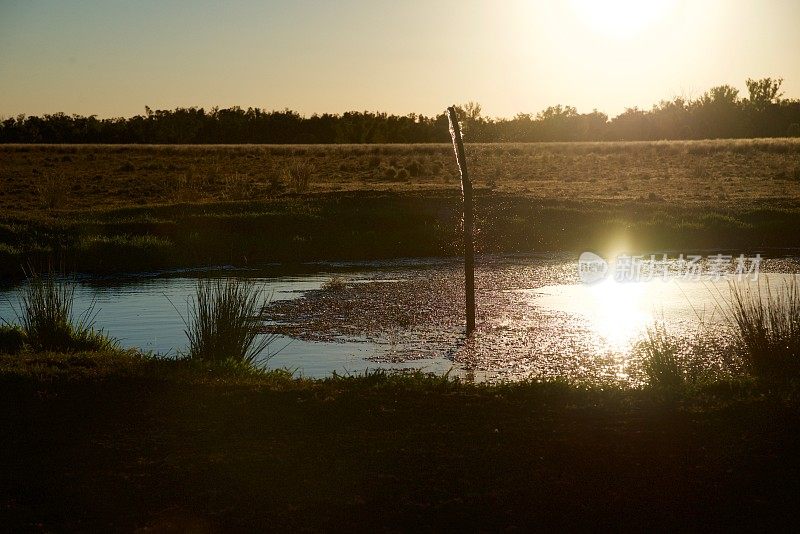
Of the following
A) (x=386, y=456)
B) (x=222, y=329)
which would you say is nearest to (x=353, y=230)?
(x=222, y=329)

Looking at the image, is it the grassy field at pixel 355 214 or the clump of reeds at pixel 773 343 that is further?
the grassy field at pixel 355 214

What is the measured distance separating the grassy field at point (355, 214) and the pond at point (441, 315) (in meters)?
1.97

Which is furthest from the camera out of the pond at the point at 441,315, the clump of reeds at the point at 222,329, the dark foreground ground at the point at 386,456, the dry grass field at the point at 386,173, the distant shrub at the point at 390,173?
the distant shrub at the point at 390,173

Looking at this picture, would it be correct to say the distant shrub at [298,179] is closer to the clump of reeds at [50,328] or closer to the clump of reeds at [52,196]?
the clump of reeds at [52,196]

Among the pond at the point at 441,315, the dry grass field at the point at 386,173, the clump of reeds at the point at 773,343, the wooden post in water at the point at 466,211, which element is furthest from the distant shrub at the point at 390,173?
the clump of reeds at the point at 773,343

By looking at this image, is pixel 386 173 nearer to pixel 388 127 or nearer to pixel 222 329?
pixel 222 329

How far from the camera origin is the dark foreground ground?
508cm

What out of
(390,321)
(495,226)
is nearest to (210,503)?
(390,321)

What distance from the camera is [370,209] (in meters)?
32.0

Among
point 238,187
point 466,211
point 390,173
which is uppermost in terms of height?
point 390,173

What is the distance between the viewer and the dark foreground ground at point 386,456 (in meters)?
5.08

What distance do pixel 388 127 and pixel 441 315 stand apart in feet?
321

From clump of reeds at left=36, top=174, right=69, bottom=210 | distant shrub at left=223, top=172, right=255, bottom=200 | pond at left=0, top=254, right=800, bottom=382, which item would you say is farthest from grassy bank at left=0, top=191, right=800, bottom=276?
distant shrub at left=223, top=172, right=255, bottom=200

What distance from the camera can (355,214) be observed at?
102ft
